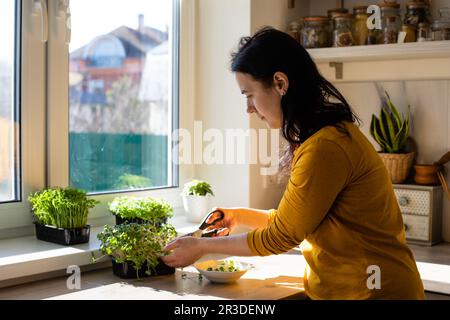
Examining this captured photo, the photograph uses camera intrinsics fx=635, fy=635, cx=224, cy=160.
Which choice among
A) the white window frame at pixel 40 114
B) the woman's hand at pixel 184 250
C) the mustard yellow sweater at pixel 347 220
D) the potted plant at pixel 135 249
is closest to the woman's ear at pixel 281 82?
the mustard yellow sweater at pixel 347 220

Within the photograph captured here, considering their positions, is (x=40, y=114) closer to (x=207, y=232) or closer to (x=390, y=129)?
(x=207, y=232)

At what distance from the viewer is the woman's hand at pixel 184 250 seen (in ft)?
5.22

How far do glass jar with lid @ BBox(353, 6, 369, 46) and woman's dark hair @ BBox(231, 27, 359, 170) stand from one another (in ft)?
2.88

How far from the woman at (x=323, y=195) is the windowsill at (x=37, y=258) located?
459 mm

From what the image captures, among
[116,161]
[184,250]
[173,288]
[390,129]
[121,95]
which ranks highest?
[121,95]

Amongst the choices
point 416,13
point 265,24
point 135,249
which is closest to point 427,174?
point 416,13

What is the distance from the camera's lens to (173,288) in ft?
5.34

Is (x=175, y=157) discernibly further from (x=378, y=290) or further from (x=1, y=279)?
(x=378, y=290)

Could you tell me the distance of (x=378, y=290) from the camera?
4.60 ft

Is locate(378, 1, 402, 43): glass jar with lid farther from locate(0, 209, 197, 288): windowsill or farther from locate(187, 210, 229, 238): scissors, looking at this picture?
locate(0, 209, 197, 288): windowsill

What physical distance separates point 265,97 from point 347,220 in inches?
13.5

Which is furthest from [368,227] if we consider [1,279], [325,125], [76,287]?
[1,279]

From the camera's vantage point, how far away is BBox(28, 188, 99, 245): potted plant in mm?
1825

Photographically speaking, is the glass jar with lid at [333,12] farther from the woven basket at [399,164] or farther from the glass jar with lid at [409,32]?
the woven basket at [399,164]
